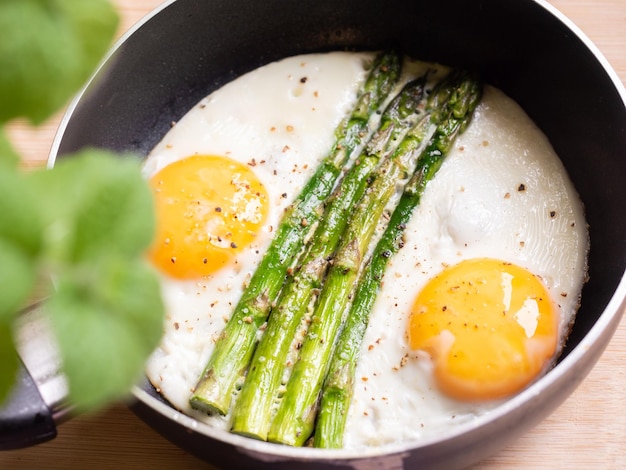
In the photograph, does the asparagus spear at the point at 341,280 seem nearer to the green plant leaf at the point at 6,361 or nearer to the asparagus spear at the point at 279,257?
the asparagus spear at the point at 279,257

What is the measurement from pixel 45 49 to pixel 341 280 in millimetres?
968

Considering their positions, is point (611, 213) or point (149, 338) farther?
point (611, 213)

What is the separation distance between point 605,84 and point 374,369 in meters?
0.72

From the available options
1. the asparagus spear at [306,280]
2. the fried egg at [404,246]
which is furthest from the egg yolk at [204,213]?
the asparagus spear at [306,280]

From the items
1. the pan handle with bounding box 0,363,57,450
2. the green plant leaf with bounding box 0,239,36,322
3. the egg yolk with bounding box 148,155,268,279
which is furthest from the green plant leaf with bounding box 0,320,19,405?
the egg yolk with bounding box 148,155,268,279

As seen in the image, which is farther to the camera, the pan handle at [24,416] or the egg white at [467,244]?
the egg white at [467,244]

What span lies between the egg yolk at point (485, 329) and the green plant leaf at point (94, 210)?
0.89 m

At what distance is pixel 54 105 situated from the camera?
550mm

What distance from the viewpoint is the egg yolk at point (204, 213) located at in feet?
4.73

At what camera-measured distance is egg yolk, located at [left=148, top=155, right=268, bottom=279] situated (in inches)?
56.7

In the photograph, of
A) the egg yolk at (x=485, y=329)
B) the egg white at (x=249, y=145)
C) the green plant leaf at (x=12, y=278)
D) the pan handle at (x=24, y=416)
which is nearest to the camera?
the green plant leaf at (x=12, y=278)

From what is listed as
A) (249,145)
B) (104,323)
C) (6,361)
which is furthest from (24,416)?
(249,145)

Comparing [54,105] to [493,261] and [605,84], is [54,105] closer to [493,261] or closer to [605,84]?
[493,261]

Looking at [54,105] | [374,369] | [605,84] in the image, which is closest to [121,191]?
[54,105]
